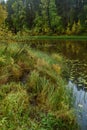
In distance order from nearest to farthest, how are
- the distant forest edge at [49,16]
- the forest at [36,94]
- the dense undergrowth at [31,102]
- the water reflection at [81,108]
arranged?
the dense undergrowth at [31,102] → the forest at [36,94] → the water reflection at [81,108] → the distant forest edge at [49,16]

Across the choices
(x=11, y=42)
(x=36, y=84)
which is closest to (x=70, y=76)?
(x=11, y=42)

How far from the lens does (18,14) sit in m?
70.7

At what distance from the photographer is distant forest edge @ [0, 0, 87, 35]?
2454 inches

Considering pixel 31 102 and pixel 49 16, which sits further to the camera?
pixel 49 16

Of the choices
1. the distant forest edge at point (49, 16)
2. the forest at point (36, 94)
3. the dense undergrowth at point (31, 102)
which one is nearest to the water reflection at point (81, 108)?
the forest at point (36, 94)

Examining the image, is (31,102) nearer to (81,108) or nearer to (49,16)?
(81,108)

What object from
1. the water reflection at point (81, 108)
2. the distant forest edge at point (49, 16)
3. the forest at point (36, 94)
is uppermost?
the forest at point (36, 94)

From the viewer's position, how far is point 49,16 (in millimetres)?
66688

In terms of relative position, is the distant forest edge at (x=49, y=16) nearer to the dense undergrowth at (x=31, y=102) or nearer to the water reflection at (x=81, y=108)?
the water reflection at (x=81, y=108)

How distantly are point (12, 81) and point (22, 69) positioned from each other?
1.95 meters

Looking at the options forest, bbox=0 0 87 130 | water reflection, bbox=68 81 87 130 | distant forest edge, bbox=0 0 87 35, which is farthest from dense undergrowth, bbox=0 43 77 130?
distant forest edge, bbox=0 0 87 35

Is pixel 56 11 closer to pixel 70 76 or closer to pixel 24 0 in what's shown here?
pixel 24 0

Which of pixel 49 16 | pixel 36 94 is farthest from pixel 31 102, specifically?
pixel 49 16

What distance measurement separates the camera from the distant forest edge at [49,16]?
205 ft
